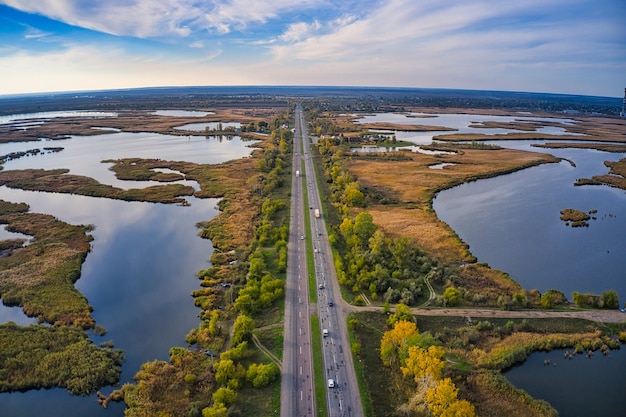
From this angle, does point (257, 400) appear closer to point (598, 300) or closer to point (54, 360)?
point (54, 360)

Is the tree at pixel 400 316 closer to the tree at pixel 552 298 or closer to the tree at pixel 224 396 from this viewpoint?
the tree at pixel 552 298

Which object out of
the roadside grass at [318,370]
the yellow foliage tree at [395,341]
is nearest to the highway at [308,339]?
the roadside grass at [318,370]

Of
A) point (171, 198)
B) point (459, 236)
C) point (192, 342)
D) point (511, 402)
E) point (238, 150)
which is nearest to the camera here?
point (511, 402)

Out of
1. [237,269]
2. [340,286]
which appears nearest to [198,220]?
[237,269]

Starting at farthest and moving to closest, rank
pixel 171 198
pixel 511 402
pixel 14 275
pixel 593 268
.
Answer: pixel 171 198 → pixel 593 268 → pixel 14 275 → pixel 511 402

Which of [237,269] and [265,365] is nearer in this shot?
[265,365]

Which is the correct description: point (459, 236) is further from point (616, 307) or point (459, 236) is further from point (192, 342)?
point (192, 342)

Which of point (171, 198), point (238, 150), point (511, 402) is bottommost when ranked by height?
point (511, 402)

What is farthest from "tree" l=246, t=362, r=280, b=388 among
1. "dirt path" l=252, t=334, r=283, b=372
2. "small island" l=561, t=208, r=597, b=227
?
"small island" l=561, t=208, r=597, b=227

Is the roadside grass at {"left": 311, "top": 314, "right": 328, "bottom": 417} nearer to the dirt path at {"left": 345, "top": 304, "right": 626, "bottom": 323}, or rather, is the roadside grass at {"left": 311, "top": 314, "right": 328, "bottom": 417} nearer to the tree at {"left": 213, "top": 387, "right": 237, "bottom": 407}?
the dirt path at {"left": 345, "top": 304, "right": 626, "bottom": 323}
